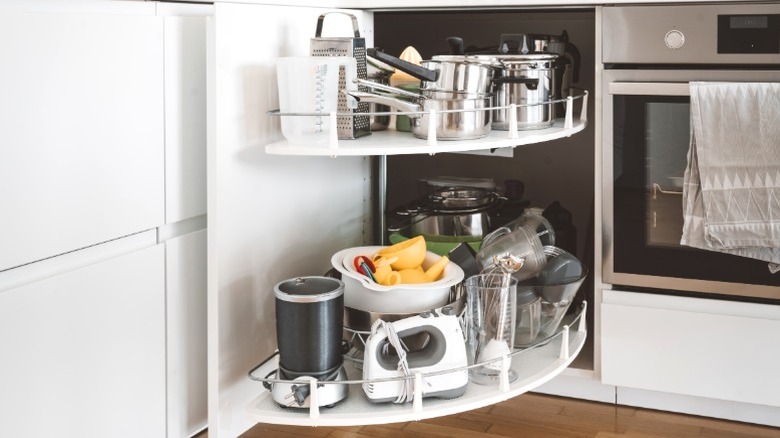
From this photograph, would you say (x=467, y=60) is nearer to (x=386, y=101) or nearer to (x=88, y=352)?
(x=386, y=101)

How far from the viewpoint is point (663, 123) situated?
1.72m

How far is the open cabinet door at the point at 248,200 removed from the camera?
1.39 m

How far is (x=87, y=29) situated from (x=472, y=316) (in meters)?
0.77

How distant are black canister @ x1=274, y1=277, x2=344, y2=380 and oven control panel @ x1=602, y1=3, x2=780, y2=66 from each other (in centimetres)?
72

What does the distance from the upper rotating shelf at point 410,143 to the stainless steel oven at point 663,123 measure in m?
0.12

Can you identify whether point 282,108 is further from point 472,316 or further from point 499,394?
point 499,394

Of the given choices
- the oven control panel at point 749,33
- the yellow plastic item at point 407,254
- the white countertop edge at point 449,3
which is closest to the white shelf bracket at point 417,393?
the yellow plastic item at point 407,254

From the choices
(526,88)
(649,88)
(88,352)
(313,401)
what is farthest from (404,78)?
(88,352)

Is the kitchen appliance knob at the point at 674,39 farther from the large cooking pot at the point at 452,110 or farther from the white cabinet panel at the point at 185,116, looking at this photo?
the white cabinet panel at the point at 185,116

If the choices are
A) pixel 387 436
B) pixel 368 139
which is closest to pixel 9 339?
pixel 368 139

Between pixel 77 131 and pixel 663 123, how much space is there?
104cm

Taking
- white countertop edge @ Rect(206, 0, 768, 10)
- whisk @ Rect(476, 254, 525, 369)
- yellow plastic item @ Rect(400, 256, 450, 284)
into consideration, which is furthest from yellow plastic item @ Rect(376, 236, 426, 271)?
white countertop edge @ Rect(206, 0, 768, 10)

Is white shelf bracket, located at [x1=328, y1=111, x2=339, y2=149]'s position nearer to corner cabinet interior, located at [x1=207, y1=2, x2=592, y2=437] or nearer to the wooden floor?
corner cabinet interior, located at [x1=207, y1=2, x2=592, y2=437]

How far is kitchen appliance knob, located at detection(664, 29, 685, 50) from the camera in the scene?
1669 millimetres
